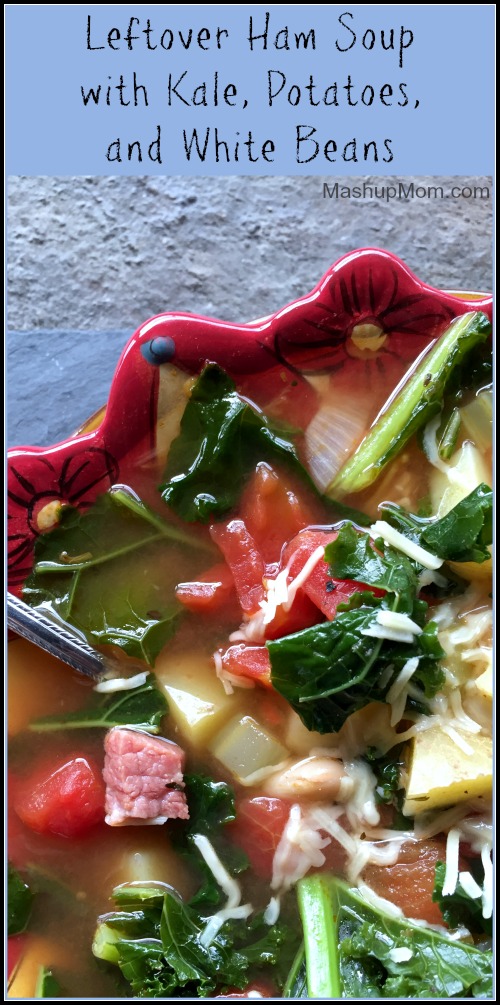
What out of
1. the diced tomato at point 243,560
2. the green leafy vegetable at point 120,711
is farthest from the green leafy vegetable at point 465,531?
the green leafy vegetable at point 120,711

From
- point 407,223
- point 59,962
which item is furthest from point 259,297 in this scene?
point 59,962

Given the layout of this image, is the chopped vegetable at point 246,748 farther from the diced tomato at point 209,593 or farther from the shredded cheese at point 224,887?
the diced tomato at point 209,593

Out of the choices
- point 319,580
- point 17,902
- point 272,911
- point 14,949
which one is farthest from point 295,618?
point 14,949

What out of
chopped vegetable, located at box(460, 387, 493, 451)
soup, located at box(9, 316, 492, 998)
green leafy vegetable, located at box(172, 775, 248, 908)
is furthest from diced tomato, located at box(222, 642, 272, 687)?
chopped vegetable, located at box(460, 387, 493, 451)

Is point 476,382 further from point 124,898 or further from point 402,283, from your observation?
point 124,898

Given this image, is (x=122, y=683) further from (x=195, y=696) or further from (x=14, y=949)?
(x=14, y=949)

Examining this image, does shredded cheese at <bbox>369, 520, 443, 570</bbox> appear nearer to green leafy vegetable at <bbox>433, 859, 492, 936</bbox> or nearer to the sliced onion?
the sliced onion

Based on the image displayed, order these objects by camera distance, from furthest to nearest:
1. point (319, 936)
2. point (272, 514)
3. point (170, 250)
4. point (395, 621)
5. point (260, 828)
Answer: point (170, 250), point (272, 514), point (260, 828), point (319, 936), point (395, 621)
